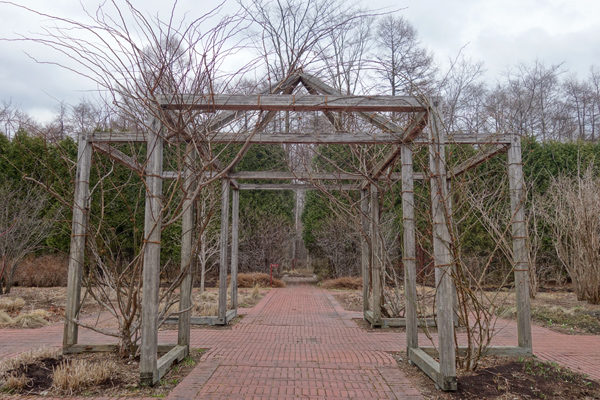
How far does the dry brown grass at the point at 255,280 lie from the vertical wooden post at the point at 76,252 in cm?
957

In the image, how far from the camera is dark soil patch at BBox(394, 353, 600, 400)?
375 centimetres

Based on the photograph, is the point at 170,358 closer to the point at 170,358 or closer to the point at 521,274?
the point at 170,358

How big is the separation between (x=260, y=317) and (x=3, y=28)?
647 centimetres

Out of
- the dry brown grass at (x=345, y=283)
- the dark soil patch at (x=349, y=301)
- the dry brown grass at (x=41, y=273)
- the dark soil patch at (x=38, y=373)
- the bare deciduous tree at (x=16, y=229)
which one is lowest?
the dark soil patch at (x=349, y=301)

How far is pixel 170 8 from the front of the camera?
3.72 meters

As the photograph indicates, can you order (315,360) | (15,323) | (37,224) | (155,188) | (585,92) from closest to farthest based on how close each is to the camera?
1. (155,188)
2. (315,360)
3. (15,323)
4. (37,224)
5. (585,92)

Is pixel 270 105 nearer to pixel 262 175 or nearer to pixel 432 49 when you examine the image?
pixel 262 175

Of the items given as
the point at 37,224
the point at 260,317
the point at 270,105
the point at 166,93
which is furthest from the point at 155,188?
the point at 37,224

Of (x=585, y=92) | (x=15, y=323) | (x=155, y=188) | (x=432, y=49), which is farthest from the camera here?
(x=585, y=92)

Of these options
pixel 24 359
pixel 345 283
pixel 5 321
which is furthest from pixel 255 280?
pixel 24 359

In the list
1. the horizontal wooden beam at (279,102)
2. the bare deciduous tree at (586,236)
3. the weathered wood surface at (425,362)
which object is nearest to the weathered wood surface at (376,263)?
the weathered wood surface at (425,362)

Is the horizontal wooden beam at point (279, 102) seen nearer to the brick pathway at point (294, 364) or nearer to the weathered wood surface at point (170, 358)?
the weathered wood surface at point (170, 358)

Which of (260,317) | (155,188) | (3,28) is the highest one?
(3,28)

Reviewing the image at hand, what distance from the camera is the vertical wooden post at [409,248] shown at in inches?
198
